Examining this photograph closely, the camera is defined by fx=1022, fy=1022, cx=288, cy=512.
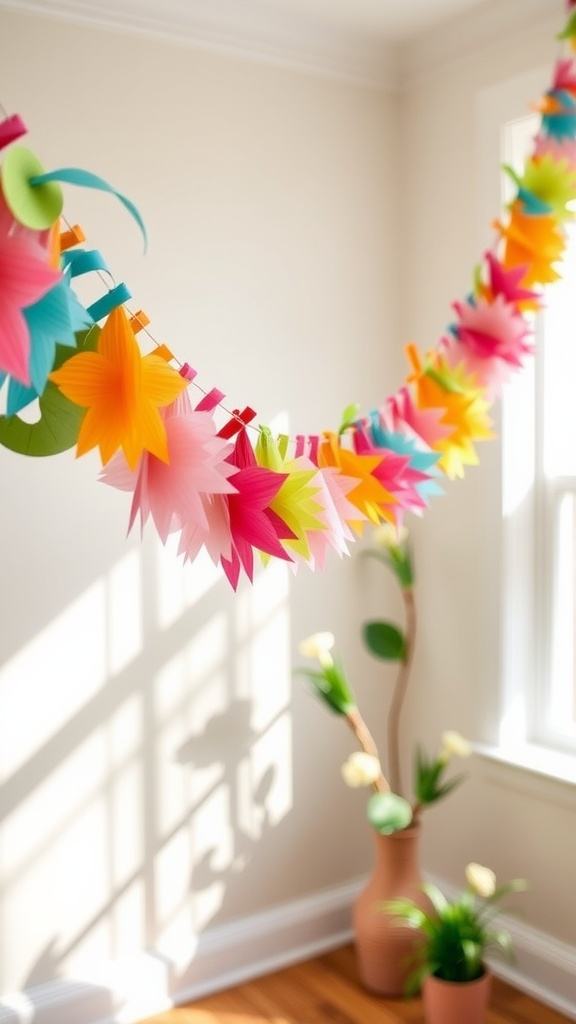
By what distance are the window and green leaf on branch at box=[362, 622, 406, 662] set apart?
36 cm

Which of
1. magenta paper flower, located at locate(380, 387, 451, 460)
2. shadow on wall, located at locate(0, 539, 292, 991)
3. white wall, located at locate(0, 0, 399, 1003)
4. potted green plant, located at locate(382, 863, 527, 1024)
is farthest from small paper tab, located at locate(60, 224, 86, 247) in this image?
potted green plant, located at locate(382, 863, 527, 1024)

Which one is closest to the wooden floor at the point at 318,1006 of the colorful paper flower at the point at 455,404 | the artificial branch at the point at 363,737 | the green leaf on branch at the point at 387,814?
the green leaf on branch at the point at 387,814

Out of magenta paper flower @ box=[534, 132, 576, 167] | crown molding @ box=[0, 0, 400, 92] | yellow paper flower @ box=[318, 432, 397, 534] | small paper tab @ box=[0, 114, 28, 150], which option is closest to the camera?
small paper tab @ box=[0, 114, 28, 150]

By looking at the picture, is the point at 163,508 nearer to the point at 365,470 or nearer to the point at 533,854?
the point at 365,470

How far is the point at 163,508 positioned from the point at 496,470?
6.60ft

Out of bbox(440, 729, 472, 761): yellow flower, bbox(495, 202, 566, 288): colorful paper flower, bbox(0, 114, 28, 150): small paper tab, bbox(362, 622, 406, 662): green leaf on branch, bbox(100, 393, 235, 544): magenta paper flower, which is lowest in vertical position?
bbox(440, 729, 472, 761): yellow flower

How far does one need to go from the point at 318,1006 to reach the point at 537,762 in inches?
34.8

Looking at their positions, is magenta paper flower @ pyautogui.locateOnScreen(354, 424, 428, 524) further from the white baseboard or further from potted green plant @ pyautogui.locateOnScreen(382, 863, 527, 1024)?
the white baseboard

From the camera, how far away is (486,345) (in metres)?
1.92

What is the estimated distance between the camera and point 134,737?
2695 mm

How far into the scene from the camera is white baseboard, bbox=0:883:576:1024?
2.60 metres

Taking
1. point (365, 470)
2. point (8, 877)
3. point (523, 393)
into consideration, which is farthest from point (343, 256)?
point (8, 877)

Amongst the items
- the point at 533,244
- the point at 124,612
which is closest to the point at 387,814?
the point at 124,612

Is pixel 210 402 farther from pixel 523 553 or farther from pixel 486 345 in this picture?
pixel 523 553
